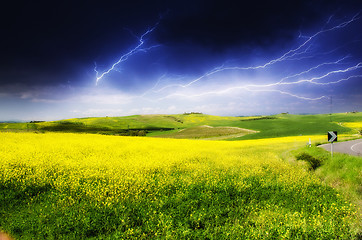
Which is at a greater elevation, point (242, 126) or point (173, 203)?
point (173, 203)

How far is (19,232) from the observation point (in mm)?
5008

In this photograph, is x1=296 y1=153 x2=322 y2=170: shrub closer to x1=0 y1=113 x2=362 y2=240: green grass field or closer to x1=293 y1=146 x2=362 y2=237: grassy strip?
x1=293 y1=146 x2=362 y2=237: grassy strip

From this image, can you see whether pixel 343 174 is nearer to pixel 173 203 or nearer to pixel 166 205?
pixel 173 203

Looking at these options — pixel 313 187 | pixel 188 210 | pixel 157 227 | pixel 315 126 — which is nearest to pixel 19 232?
pixel 157 227

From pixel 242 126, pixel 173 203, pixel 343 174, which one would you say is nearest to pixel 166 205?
pixel 173 203

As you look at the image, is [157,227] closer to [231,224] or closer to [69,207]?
[231,224]

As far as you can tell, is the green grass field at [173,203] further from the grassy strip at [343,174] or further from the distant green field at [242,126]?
the distant green field at [242,126]

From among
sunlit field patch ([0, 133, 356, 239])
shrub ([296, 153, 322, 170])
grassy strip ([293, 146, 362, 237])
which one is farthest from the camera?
shrub ([296, 153, 322, 170])

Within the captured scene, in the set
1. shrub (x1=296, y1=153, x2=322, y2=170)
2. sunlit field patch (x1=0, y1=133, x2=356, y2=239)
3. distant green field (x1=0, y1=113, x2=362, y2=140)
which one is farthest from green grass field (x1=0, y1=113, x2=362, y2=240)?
distant green field (x1=0, y1=113, x2=362, y2=140)

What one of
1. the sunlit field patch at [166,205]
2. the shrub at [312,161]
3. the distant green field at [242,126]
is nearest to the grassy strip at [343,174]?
the shrub at [312,161]

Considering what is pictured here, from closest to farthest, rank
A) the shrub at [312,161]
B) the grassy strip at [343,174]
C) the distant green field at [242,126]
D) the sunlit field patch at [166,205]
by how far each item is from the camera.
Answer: the sunlit field patch at [166,205] < the grassy strip at [343,174] < the shrub at [312,161] < the distant green field at [242,126]

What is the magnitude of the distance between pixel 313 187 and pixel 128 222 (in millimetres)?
7602

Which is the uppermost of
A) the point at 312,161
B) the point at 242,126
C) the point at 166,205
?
the point at 166,205

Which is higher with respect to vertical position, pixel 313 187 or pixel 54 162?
pixel 54 162
